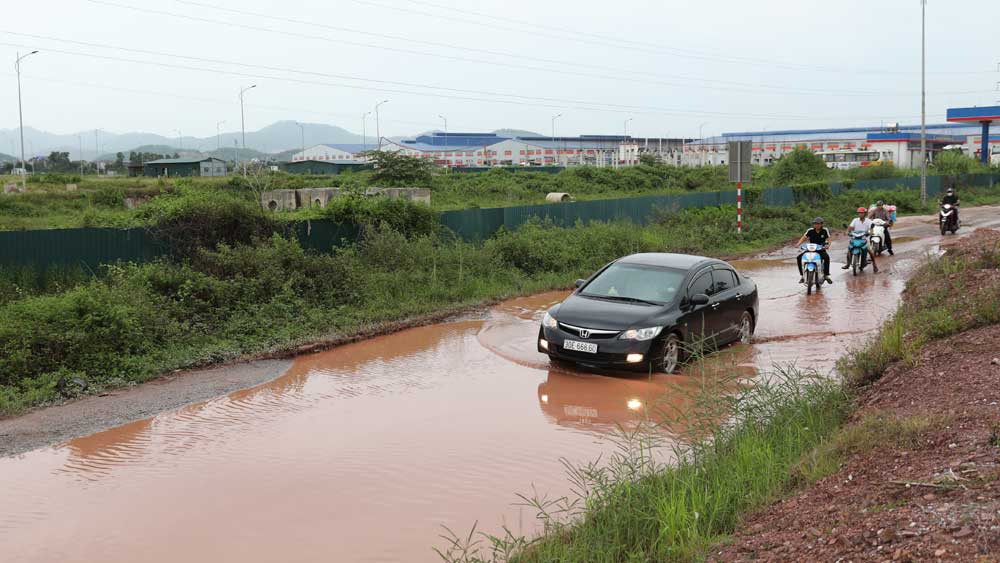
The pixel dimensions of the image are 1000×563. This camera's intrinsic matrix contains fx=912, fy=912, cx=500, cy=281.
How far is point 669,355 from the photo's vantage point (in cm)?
1179

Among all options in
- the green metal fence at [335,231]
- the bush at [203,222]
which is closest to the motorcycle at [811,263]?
the green metal fence at [335,231]

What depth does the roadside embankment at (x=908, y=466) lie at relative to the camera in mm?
4750

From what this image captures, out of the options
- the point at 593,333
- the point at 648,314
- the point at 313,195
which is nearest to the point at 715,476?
the point at 593,333

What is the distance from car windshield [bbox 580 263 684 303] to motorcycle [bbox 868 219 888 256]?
14.8 metres

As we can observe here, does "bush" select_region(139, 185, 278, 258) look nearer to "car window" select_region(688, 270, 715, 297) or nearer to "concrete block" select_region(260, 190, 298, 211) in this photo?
"car window" select_region(688, 270, 715, 297)

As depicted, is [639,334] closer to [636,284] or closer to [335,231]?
[636,284]

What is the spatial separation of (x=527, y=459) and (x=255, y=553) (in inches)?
117

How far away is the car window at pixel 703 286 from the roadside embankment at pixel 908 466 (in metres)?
3.22

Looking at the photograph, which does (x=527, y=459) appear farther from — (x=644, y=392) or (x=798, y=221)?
(x=798, y=221)

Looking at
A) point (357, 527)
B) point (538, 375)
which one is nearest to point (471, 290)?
point (538, 375)

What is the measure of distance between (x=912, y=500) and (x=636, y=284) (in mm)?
7606

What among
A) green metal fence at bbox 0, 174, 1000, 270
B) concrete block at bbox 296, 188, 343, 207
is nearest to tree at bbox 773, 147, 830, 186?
green metal fence at bbox 0, 174, 1000, 270

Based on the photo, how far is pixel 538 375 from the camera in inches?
485

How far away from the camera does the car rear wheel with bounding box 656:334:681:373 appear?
11.6 meters
